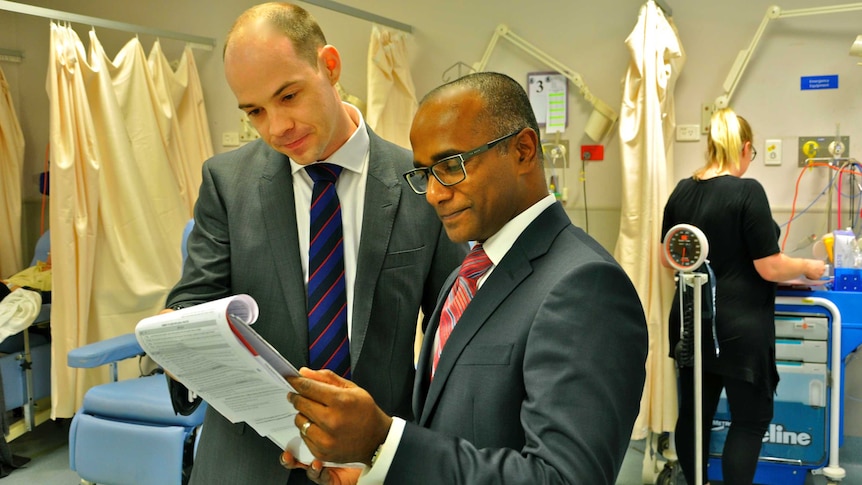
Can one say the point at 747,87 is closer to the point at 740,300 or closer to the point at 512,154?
the point at 740,300

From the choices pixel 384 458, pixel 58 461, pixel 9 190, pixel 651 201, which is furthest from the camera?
pixel 9 190

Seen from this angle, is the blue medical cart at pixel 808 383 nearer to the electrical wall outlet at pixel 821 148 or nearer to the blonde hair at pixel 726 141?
the blonde hair at pixel 726 141

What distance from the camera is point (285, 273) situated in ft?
4.51

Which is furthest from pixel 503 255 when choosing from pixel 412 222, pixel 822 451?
pixel 822 451

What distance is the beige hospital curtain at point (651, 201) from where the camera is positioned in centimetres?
357

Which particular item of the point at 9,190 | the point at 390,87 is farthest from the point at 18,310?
the point at 390,87

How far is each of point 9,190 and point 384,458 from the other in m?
4.37

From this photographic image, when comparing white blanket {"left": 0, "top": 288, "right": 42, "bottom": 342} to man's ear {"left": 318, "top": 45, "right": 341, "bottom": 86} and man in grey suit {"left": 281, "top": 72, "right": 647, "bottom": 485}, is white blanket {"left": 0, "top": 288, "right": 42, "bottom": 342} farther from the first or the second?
man in grey suit {"left": 281, "top": 72, "right": 647, "bottom": 485}

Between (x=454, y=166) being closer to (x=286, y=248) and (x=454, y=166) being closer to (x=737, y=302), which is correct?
(x=286, y=248)

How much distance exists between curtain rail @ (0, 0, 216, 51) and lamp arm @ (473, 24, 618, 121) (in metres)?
1.73

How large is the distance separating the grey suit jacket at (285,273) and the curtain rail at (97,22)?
7.31 ft

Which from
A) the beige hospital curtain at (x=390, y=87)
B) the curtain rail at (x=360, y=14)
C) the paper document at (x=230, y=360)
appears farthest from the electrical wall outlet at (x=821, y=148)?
the paper document at (x=230, y=360)

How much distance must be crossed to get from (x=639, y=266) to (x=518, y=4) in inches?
67.0

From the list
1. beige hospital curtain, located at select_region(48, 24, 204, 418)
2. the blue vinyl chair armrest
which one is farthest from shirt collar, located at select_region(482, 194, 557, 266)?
beige hospital curtain, located at select_region(48, 24, 204, 418)
